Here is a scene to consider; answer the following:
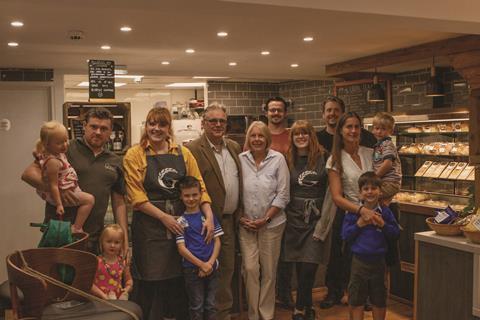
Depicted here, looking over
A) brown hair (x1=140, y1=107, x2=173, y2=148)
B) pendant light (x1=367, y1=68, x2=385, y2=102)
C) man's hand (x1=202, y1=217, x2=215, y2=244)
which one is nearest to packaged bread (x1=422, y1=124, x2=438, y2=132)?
pendant light (x1=367, y1=68, x2=385, y2=102)

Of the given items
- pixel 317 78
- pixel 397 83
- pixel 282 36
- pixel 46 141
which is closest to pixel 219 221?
pixel 46 141

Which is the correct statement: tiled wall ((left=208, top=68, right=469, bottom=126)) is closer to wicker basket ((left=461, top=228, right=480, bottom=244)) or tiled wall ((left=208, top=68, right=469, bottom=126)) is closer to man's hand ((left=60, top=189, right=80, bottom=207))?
wicker basket ((left=461, top=228, right=480, bottom=244))

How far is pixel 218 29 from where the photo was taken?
4.74 meters

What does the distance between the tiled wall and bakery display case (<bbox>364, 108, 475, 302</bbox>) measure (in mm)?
783

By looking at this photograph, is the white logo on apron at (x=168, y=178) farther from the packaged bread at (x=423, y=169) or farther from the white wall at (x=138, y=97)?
the white wall at (x=138, y=97)

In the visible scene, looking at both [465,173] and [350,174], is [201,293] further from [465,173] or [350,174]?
[465,173]

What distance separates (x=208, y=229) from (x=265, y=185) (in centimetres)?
56

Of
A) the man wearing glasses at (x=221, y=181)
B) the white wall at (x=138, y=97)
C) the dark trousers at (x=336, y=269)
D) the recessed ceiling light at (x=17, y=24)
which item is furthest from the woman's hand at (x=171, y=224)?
the white wall at (x=138, y=97)

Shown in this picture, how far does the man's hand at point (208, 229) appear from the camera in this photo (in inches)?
132

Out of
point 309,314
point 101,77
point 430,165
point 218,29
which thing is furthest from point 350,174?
point 101,77

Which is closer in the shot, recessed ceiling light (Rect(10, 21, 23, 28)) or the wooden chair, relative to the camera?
the wooden chair

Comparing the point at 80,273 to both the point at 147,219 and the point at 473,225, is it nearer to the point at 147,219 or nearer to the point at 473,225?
the point at 147,219

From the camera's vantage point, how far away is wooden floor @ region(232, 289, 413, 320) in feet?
14.0

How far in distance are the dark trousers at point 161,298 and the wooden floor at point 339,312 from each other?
736 mm
